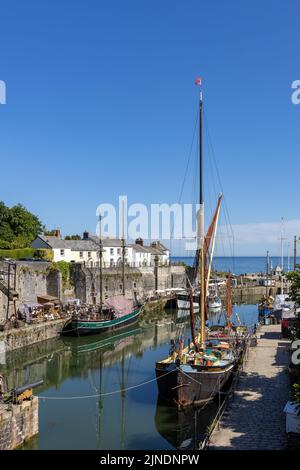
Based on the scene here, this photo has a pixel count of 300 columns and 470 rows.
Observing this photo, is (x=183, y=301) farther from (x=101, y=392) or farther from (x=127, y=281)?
(x=101, y=392)

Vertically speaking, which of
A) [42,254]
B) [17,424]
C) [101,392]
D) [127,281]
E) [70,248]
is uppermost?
[70,248]

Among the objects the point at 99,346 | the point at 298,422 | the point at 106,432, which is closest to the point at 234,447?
the point at 298,422

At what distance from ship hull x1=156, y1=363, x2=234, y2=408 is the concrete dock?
1219mm

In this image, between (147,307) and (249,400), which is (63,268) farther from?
(249,400)

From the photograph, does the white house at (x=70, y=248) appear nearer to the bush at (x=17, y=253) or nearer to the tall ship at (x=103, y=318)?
the bush at (x=17, y=253)

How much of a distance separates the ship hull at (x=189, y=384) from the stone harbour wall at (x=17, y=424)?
6530mm

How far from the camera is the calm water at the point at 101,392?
1934 cm

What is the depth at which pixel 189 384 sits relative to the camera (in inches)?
873

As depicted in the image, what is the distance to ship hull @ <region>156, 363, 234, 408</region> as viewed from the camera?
22.2m

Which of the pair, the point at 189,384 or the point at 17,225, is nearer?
the point at 189,384

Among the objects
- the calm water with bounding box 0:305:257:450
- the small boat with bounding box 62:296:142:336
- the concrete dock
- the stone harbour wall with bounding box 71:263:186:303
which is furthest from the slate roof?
the concrete dock

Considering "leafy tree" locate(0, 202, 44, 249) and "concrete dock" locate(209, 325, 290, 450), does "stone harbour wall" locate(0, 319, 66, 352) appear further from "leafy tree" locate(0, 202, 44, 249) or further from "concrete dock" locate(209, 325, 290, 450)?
"leafy tree" locate(0, 202, 44, 249)

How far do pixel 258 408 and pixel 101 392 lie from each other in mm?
10230

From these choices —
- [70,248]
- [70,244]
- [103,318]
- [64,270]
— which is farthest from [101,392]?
[70,244]
